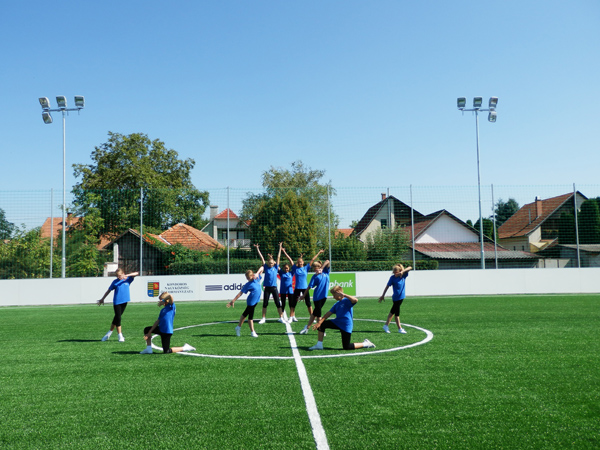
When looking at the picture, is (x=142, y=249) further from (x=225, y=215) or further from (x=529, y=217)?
(x=529, y=217)

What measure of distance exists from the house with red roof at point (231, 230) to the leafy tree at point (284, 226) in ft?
2.02

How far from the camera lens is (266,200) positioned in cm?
2423

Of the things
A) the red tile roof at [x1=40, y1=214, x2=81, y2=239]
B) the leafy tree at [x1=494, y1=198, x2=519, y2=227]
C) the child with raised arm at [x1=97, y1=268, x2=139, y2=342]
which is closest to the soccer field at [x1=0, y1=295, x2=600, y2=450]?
the child with raised arm at [x1=97, y1=268, x2=139, y2=342]

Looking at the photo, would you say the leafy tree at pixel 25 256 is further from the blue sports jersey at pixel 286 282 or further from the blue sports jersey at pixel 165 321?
the blue sports jersey at pixel 165 321

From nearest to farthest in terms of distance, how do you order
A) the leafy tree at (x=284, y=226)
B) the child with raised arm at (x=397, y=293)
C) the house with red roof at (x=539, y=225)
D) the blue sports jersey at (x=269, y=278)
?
the child with raised arm at (x=397, y=293)
the blue sports jersey at (x=269, y=278)
the leafy tree at (x=284, y=226)
the house with red roof at (x=539, y=225)

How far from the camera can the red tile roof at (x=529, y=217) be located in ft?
82.0

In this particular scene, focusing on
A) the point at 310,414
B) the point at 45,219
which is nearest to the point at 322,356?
the point at 310,414

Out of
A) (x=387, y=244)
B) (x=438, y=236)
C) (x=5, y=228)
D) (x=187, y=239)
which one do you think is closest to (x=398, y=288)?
(x=387, y=244)

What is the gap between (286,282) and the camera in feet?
47.0

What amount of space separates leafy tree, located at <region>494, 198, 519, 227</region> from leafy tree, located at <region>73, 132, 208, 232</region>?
15.9 m

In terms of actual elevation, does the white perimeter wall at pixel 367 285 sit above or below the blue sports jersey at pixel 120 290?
below

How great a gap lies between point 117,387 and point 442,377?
4.69 meters

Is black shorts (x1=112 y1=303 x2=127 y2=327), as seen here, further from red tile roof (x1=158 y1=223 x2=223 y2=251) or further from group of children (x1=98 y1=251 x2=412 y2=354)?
red tile roof (x1=158 y1=223 x2=223 y2=251)

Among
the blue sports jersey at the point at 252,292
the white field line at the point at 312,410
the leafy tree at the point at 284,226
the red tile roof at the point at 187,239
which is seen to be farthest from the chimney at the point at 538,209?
the white field line at the point at 312,410
